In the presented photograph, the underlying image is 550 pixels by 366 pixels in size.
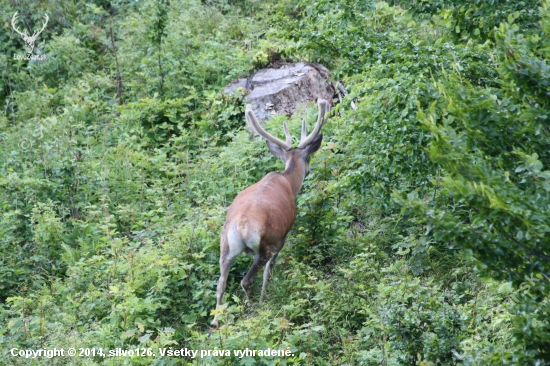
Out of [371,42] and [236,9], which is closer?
[371,42]

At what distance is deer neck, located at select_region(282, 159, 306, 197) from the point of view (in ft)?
29.4

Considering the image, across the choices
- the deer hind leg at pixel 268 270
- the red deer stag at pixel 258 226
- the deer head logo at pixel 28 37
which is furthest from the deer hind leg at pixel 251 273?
the deer head logo at pixel 28 37

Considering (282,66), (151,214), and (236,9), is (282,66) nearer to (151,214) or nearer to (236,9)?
(236,9)

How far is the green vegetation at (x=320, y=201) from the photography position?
4.13 meters

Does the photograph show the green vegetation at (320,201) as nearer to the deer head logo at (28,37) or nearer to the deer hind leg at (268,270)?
the deer hind leg at (268,270)

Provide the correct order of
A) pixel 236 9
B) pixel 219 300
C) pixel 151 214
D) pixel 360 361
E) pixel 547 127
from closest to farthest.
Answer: pixel 547 127 < pixel 360 361 < pixel 219 300 < pixel 151 214 < pixel 236 9

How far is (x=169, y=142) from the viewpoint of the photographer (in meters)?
11.6

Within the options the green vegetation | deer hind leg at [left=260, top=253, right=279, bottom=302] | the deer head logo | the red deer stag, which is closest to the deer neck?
the red deer stag

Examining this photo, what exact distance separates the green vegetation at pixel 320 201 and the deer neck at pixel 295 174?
25 centimetres

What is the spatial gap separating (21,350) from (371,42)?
15.8 ft

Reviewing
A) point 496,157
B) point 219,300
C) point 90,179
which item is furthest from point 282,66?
point 496,157

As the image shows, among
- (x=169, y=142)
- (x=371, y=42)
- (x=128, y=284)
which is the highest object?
(x=371, y=42)

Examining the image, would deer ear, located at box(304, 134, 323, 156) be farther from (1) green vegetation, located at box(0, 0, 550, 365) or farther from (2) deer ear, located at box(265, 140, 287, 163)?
(2) deer ear, located at box(265, 140, 287, 163)

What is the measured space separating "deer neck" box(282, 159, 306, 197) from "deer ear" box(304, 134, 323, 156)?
20 centimetres
